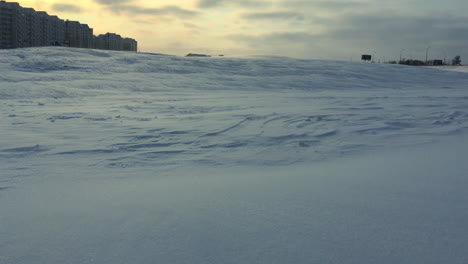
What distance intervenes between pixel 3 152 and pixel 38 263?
204cm

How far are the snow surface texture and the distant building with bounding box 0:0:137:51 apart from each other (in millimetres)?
47902

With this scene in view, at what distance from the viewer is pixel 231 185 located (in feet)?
6.96

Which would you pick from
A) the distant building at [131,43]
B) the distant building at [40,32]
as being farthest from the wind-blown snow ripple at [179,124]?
the distant building at [131,43]

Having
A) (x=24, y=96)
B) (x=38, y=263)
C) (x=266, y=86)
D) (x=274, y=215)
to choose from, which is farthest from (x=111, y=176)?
(x=266, y=86)

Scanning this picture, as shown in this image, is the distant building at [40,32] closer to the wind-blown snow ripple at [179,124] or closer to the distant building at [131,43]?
the distant building at [131,43]

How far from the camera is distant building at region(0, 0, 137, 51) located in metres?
54.3

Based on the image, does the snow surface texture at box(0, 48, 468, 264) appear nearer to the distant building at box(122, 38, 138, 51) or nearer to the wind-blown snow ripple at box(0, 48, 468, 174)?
the wind-blown snow ripple at box(0, 48, 468, 174)

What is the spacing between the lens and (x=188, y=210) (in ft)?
5.64

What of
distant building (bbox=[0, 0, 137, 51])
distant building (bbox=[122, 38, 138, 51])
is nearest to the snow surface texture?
distant building (bbox=[0, 0, 137, 51])

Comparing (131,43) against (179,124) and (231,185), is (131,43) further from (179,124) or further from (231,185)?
(231,185)

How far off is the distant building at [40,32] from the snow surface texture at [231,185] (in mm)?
47902

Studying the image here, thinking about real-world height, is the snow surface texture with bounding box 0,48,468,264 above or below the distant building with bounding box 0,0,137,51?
below

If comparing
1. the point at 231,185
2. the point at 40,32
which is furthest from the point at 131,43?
the point at 231,185

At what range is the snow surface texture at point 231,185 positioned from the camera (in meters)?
1.36
